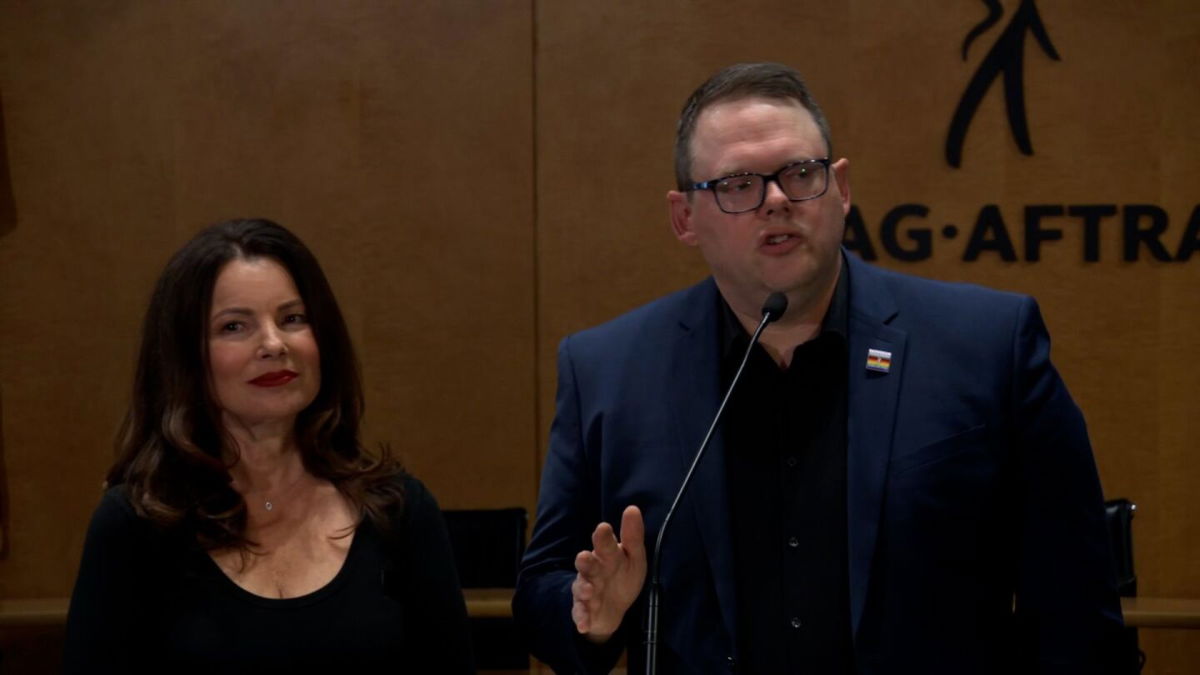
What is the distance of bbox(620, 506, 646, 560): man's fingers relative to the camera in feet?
5.45

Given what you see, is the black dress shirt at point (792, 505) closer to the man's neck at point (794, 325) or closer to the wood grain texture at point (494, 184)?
the man's neck at point (794, 325)

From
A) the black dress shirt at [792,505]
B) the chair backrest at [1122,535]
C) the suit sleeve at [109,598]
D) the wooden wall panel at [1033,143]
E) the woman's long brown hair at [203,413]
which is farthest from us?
the wooden wall panel at [1033,143]

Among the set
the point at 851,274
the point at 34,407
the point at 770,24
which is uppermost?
the point at 770,24

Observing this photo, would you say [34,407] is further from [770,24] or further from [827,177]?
[827,177]

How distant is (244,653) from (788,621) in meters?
0.79

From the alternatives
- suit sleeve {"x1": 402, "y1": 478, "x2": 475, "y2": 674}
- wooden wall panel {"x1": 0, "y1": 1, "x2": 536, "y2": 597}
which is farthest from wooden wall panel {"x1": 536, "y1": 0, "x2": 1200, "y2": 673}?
suit sleeve {"x1": 402, "y1": 478, "x2": 475, "y2": 674}

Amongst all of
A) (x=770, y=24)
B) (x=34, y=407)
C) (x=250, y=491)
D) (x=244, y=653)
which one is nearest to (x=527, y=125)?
(x=770, y=24)

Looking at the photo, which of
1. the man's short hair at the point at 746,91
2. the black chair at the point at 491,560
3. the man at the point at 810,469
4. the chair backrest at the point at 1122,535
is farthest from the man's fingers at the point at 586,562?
the chair backrest at the point at 1122,535

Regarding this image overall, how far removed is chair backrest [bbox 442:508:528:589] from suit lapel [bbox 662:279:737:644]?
1.56 meters

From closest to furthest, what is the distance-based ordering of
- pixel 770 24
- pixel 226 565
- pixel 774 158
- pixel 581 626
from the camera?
pixel 581 626
pixel 774 158
pixel 226 565
pixel 770 24

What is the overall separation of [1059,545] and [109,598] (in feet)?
4.42

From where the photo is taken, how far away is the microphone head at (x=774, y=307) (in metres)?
1.73

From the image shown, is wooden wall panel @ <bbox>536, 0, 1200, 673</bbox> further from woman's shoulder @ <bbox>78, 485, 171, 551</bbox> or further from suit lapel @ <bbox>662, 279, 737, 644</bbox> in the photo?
woman's shoulder @ <bbox>78, 485, 171, 551</bbox>

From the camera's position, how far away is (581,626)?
1.71m
